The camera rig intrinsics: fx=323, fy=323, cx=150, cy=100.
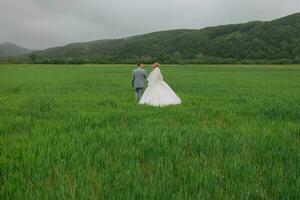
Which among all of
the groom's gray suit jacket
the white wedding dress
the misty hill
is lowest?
the white wedding dress

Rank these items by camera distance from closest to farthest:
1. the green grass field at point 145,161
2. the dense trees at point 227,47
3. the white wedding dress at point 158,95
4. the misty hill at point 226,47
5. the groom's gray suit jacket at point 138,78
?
1. the green grass field at point 145,161
2. the white wedding dress at point 158,95
3. the groom's gray suit jacket at point 138,78
4. the dense trees at point 227,47
5. the misty hill at point 226,47

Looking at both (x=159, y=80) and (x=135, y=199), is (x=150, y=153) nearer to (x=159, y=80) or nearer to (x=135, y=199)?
(x=135, y=199)

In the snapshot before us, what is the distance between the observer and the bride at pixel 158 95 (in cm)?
1334

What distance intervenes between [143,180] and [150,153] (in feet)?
4.30

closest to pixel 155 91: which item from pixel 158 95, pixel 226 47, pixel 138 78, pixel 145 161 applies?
pixel 158 95

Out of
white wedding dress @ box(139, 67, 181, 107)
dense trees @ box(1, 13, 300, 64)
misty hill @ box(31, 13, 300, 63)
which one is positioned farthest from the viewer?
misty hill @ box(31, 13, 300, 63)

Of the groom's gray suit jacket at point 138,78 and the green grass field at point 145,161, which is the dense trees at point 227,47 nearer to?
the groom's gray suit jacket at point 138,78

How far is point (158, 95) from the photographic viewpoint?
13531 millimetres

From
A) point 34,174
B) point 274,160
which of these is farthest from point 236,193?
point 34,174

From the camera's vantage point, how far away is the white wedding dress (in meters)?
13.3

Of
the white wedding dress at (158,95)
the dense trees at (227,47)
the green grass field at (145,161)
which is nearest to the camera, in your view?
the green grass field at (145,161)

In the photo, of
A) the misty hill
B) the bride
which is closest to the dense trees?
the misty hill

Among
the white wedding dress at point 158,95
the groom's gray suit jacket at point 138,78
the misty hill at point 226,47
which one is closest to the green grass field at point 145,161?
the white wedding dress at point 158,95

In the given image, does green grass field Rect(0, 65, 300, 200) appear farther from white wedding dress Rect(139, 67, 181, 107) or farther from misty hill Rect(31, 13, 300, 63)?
misty hill Rect(31, 13, 300, 63)
